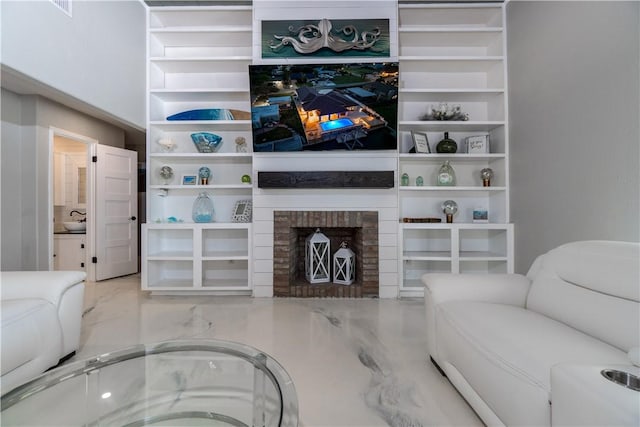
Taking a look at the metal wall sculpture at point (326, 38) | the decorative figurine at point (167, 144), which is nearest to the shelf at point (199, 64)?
the metal wall sculpture at point (326, 38)

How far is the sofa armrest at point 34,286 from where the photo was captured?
171 cm

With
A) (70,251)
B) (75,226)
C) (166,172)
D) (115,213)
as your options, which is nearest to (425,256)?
(166,172)

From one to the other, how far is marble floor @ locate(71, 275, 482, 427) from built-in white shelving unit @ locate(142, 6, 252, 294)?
1.36 ft

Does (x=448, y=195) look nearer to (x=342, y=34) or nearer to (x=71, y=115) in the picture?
(x=342, y=34)

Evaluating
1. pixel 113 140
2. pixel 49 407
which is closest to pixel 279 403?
pixel 49 407

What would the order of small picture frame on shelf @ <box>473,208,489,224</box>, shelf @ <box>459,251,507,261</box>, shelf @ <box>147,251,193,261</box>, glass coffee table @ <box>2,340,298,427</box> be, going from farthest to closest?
1. small picture frame on shelf @ <box>473,208,489,224</box>
2. shelf @ <box>147,251,193,261</box>
3. shelf @ <box>459,251,507,261</box>
4. glass coffee table @ <box>2,340,298,427</box>

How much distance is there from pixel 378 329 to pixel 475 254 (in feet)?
5.52

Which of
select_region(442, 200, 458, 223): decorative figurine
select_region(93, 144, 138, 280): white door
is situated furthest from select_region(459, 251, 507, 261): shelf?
select_region(93, 144, 138, 280): white door

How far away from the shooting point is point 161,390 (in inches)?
57.3

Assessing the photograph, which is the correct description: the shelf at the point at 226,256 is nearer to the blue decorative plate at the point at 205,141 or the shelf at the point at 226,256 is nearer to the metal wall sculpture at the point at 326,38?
the blue decorative plate at the point at 205,141

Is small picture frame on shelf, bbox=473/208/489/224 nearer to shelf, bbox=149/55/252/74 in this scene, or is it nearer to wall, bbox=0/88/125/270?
shelf, bbox=149/55/252/74

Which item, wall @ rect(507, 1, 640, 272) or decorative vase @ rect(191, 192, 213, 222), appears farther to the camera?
decorative vase @ rect(191, 192, 213, 222)

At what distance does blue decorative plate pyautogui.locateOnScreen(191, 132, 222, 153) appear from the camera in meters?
3.48

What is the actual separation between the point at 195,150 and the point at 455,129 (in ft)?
10.1
